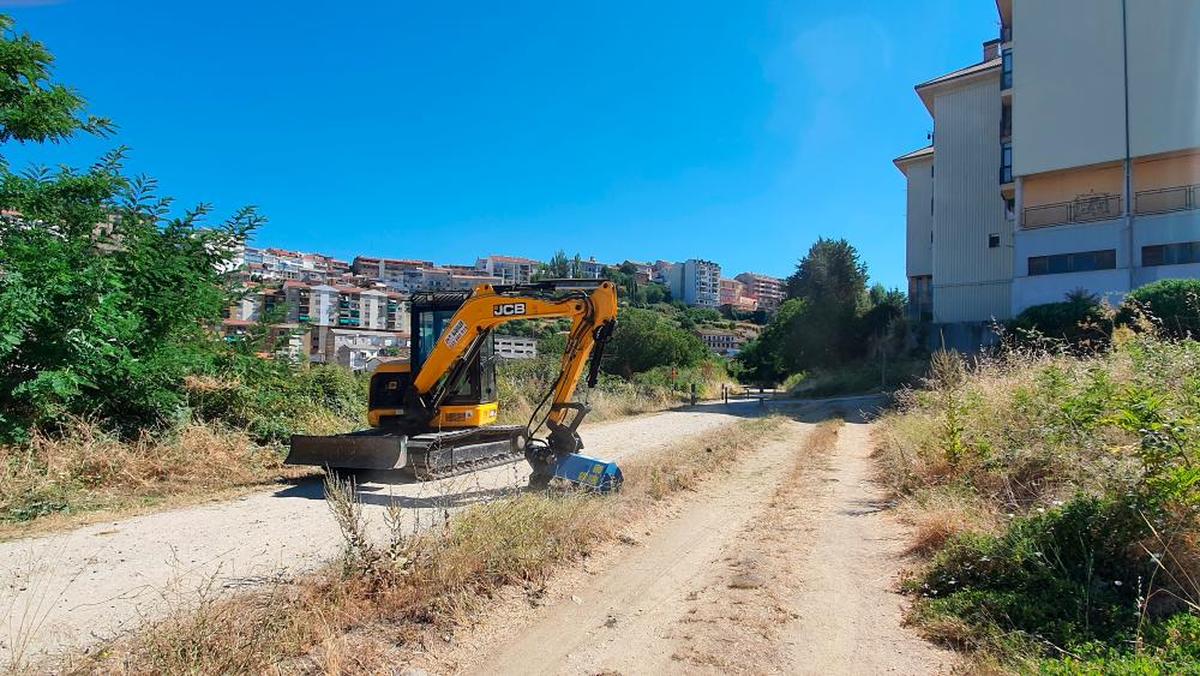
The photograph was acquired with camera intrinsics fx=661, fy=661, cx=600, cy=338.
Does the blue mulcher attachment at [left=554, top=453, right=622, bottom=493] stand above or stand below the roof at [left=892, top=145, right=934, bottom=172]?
below

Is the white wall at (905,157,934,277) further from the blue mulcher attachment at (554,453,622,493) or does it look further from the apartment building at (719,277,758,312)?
the apartment building at (719,277,758,312)

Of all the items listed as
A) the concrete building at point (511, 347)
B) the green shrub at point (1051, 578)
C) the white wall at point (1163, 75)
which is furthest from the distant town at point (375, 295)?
the white wall at point (1163, 75)

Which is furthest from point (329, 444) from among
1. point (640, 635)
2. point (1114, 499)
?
point (1114, 499)

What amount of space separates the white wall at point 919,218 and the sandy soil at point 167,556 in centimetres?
4754

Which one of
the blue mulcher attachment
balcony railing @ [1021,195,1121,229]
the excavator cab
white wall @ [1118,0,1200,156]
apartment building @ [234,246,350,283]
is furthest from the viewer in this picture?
apartment building @ [234,246,350,283]

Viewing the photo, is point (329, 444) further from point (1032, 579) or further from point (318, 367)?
point (1032, 579)

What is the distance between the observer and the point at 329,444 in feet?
31.4

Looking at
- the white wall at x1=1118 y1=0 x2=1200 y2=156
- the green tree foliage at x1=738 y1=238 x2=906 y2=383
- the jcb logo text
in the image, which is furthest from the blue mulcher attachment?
the green tree foliage at x1=738 y1=238 x2=906 y2=383

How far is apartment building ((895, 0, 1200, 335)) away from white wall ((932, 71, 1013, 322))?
1.03 ft

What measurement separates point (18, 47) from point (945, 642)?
13.4 meters

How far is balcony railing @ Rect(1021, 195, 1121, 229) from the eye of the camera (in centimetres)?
3244

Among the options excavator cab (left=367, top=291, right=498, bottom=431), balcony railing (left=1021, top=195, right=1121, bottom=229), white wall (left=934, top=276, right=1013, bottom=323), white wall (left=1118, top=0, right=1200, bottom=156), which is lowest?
excavator cab (left=367, top=291, right=498, bottom=431)

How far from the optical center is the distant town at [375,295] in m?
13.0

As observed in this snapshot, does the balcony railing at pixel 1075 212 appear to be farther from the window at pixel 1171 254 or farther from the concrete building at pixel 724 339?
the concrete building at pixel 724 339
